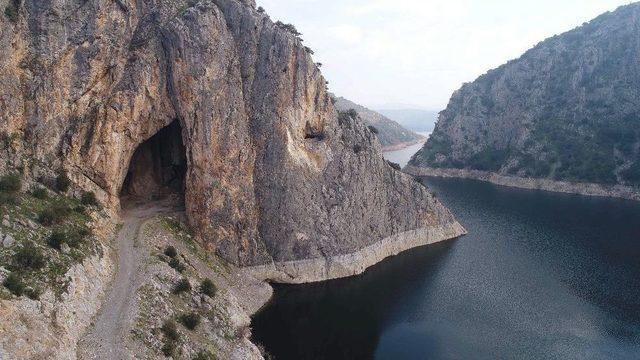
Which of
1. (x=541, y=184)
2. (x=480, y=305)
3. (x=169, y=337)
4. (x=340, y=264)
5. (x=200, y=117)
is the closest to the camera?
(x=169, y=337)

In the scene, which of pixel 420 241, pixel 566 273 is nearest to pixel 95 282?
pixel 420 241

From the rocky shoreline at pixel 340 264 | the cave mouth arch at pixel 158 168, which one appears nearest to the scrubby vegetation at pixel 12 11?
the cave mouth arch at pixel 158 168

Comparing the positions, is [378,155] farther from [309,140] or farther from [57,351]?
[57,351]

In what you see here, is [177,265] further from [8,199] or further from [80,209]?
[8,199]

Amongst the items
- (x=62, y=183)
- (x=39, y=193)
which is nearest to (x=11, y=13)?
(x=62, y=183)

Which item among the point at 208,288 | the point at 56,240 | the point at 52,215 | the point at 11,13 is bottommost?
the point at 208,288
